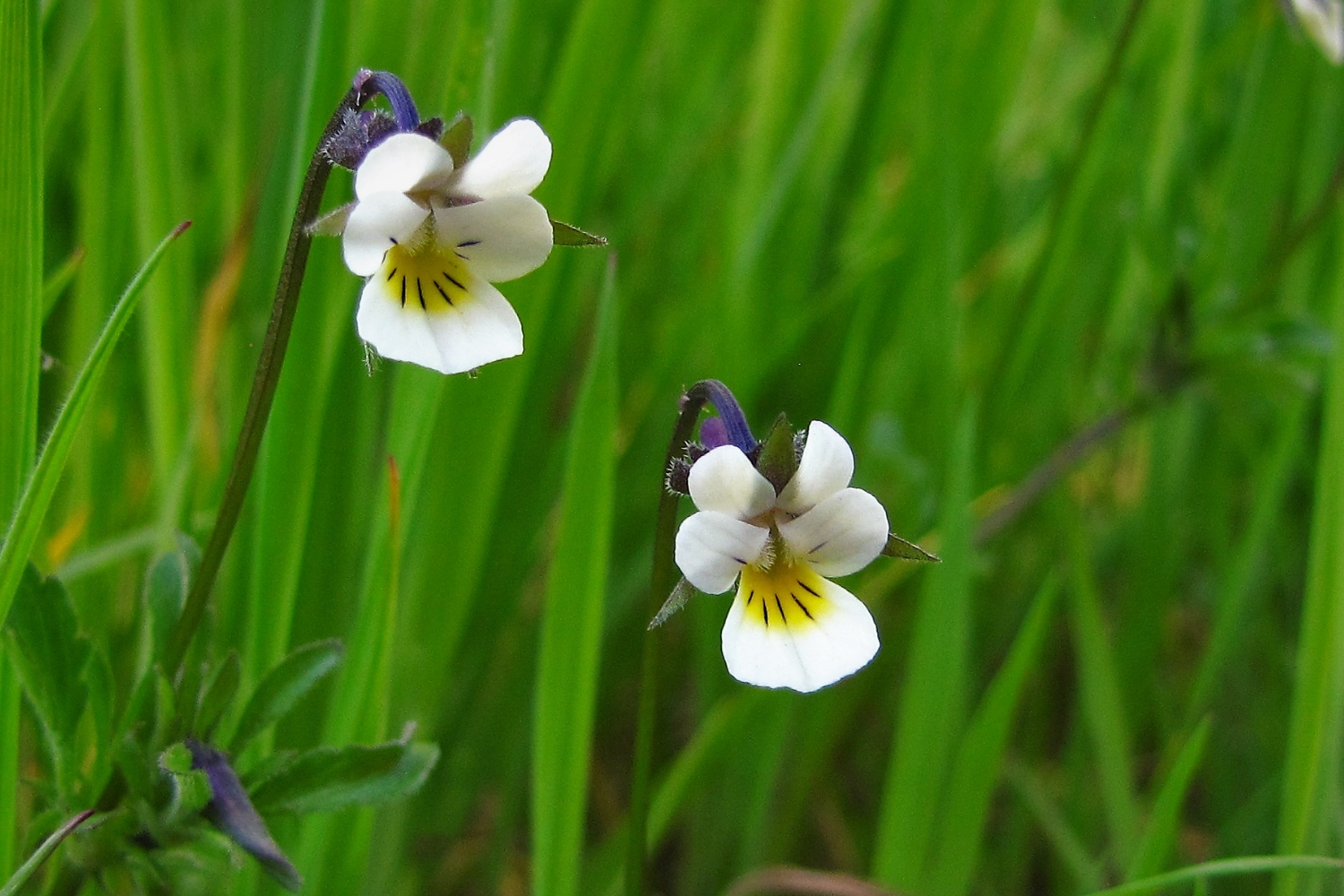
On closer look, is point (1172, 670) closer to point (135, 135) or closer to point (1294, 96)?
point (1294, 96)

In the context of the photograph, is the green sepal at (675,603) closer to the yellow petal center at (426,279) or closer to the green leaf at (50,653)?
the yellow petal center at (426,279)

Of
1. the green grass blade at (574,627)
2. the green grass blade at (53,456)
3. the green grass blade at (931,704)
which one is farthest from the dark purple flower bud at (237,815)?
the green grass blade at (931,704)

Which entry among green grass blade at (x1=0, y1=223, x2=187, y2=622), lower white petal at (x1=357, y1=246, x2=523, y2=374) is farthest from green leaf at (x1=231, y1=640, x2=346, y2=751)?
lower white petal at (x1=357, y1=246, x2=523, y2=374)

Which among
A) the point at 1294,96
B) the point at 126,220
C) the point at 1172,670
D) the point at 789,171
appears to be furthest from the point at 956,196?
the point at 1172,670

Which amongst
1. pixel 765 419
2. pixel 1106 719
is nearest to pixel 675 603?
pixel 1106 719

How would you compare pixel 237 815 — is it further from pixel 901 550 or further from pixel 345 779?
pixel 901 550

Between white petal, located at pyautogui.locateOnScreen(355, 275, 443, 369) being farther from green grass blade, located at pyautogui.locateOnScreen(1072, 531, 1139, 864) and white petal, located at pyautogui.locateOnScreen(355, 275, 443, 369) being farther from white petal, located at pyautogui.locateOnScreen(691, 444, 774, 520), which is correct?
green grass blade, located at pyautogui.locateOnScreen(1072, 531, 1139, 864)
